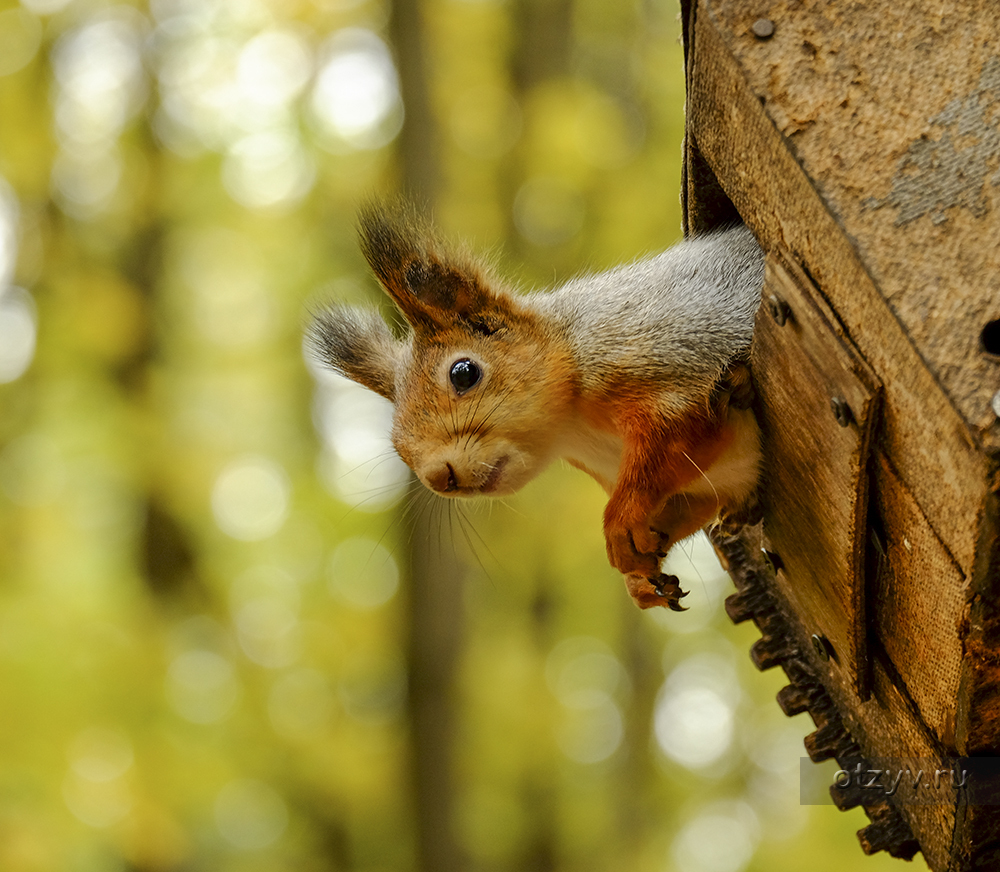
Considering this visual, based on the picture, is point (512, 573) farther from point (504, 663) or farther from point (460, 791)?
point (460, 791)

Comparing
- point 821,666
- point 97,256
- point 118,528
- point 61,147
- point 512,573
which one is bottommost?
point 821,666

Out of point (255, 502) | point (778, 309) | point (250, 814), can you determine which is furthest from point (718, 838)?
point (778, 309)

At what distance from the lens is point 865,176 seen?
1245 mm

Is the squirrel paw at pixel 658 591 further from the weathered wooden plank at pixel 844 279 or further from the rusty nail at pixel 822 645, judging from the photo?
the weathered wooden plank at pixel 844 279

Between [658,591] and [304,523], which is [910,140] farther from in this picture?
[304,523]

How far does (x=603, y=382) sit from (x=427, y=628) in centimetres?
316

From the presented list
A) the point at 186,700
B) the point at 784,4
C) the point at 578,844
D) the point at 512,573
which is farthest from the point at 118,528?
the point at 784,4

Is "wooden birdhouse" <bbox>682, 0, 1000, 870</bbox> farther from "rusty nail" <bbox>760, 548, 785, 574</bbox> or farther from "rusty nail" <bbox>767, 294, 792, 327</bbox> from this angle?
"rusty nail" <bbox>760, 548, 785, 574</bbox>

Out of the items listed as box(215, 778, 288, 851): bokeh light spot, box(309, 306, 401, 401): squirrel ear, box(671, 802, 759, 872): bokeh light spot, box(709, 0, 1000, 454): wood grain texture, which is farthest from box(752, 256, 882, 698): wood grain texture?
box(671, 802, 759, 872): bokeh light spot

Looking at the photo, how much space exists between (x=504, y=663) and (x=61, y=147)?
11.6 feet

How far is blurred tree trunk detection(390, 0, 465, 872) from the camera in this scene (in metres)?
4.71

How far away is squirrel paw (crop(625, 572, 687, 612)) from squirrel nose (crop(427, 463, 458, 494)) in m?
0.34

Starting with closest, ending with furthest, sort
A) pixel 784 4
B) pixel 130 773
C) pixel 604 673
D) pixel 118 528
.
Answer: pixel 784 4, pixel 130 773, pixel 118 528, pixel 604 673

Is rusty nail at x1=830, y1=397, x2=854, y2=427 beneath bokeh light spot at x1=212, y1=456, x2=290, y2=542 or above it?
beneath
